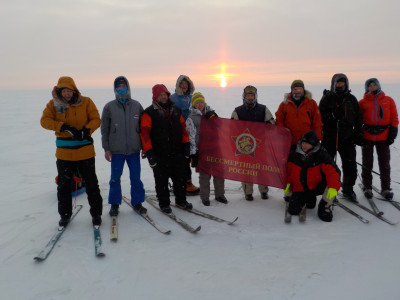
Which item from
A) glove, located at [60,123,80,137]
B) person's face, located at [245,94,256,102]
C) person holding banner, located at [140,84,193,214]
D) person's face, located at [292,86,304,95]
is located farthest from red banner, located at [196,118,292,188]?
glove, located at [60,123,80,137]

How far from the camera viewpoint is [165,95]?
4910 millimetres

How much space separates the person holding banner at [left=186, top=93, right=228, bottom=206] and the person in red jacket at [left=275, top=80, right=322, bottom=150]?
1.35 m

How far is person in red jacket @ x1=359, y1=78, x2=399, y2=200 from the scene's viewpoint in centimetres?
554

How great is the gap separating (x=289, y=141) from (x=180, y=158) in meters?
1.97

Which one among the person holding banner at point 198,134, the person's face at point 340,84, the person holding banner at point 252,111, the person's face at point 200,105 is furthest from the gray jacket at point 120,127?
the person's face at point 340,84

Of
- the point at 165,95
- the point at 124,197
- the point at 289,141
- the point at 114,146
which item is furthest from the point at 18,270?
the point at 289,141

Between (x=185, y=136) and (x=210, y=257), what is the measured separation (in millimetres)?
2157

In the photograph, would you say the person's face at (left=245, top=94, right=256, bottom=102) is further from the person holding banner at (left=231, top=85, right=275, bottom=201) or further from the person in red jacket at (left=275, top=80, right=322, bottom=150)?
the person in red jacket at (left=275, top=80, right=322, bottom=150)

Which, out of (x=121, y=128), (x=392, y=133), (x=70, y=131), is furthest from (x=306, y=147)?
(x=70, y=131)

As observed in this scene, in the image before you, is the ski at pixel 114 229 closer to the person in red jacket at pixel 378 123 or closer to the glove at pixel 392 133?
the person in red jacket at pixel 378 123

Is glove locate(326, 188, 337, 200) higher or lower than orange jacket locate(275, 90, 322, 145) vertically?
lower

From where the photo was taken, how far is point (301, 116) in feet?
17.4

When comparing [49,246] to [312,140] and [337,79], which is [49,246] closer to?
[312,140]

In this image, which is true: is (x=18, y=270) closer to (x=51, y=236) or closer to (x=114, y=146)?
(x=51, y=236)
